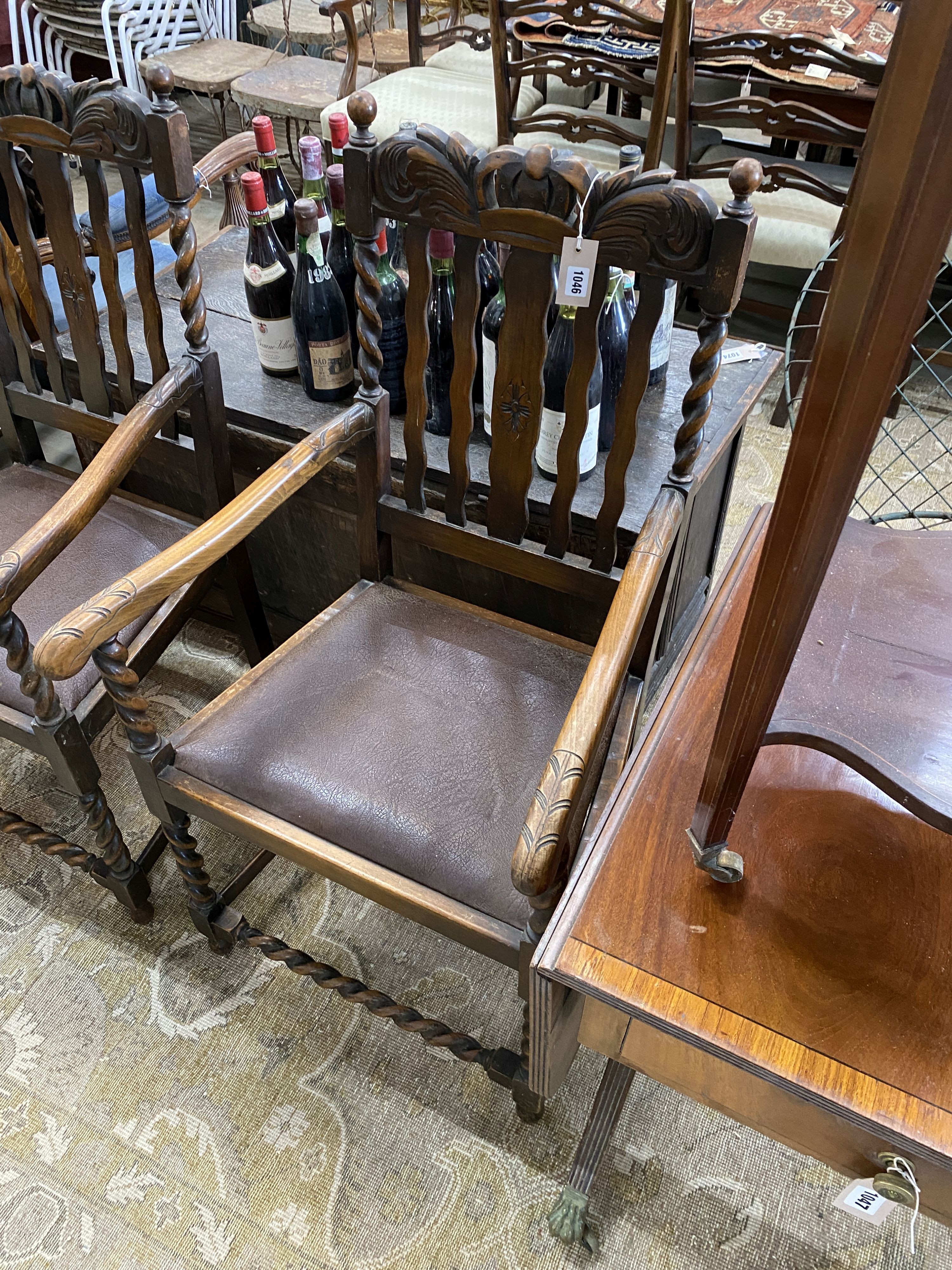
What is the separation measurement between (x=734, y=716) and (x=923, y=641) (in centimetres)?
26

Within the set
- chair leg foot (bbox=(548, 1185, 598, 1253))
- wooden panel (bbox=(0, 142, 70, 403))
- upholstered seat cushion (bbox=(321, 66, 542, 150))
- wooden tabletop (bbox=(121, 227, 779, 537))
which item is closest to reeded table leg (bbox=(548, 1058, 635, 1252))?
chair leg foot (bbox=(548, 1185, 598, 1253))

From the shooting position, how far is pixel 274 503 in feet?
3.27

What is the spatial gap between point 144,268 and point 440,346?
1.30 ft

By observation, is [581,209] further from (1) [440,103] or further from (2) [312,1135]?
(1) [440,103]

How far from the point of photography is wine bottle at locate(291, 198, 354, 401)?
1.15 meters

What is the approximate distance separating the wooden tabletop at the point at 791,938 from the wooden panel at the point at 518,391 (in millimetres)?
370

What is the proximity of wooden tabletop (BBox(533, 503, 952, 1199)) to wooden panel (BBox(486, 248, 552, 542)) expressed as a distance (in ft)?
1.21

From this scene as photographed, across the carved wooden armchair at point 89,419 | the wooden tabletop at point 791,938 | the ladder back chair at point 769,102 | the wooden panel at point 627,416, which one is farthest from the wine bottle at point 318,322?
the ladder back chair at point 769,102

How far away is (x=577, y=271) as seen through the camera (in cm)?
83

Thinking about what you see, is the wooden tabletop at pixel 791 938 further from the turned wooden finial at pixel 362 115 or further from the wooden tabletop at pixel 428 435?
the turned wooden finial at pixel 362 115

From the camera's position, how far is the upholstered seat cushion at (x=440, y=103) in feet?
8.40

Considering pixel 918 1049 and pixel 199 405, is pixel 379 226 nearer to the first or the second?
pixel 199 405

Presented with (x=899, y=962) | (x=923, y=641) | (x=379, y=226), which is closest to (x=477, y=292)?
(x=379, y=226)

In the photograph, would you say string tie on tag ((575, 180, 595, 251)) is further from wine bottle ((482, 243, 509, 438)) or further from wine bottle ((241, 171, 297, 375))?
wine bottle ((241, 171, 297, 375))
